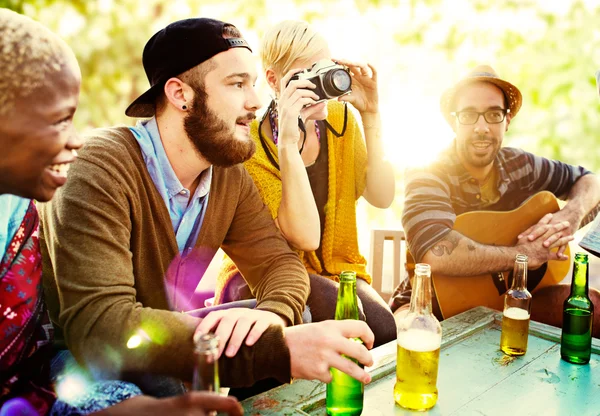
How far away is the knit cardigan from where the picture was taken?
1119 mm

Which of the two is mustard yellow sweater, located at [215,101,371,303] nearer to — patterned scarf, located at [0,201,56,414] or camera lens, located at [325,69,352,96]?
camera lens, located at [325,69,352,96]

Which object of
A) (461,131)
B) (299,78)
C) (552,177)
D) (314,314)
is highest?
(299,78)

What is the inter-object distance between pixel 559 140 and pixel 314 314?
170 inches

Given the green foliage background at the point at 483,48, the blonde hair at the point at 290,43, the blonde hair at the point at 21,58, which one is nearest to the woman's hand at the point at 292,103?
the blonde hair at the point at 290,43

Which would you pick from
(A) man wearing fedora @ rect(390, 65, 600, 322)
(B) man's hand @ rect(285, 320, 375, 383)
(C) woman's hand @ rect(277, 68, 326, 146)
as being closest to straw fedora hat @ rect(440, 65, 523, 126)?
(A) man wearing fedora @ rect(390, 65, 600, 322)

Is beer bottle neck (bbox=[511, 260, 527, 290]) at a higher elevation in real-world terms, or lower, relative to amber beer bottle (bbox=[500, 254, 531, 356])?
higher

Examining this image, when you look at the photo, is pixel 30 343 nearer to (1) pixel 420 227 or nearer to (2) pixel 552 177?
(1) pixel 420 227

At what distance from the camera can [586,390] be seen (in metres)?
1.33

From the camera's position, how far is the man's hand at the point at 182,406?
2.46 ft

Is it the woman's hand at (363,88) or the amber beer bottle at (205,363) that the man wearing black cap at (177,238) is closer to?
the amber beer bottle at (205,363)

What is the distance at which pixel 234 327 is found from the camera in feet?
3.76

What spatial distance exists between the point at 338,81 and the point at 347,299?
3.04ft

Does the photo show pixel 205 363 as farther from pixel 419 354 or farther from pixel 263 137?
pixel 263 137

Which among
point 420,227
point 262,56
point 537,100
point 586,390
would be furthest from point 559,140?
point 586,390
